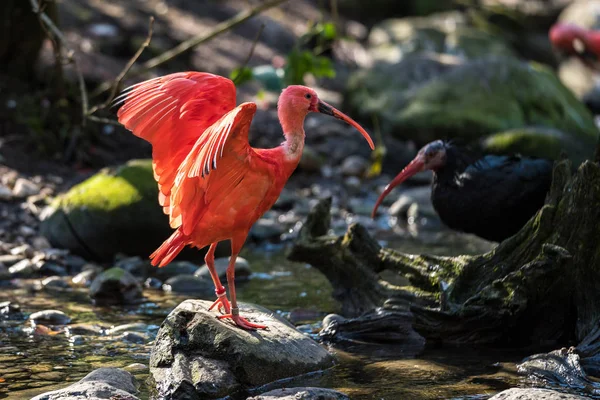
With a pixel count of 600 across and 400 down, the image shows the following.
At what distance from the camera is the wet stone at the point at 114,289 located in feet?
25.5

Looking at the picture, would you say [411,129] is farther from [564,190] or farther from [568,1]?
[568,1]

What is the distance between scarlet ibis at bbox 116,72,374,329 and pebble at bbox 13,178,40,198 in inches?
188

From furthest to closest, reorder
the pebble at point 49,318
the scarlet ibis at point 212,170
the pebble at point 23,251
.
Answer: the pebble at point 23,251
the pebble at point 49,318
the scarlet ibis at point 212,170

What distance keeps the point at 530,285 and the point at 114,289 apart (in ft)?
11.7

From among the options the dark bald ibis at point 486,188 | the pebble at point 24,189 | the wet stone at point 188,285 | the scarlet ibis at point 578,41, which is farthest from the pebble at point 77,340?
the scarlet ibis at point 578,41

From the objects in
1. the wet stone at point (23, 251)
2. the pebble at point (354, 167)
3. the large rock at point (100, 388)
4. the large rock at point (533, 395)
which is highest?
the pebble at point (354, 167)

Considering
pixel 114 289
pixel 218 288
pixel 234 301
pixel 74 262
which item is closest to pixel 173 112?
pixel 218 288

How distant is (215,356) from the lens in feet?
18.0

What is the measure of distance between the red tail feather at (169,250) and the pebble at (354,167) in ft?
23.6

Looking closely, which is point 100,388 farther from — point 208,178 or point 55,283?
point 55,283

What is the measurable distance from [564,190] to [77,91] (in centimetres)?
721

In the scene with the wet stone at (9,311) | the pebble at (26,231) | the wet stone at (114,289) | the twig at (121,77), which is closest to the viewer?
the wet stone at (9,311)

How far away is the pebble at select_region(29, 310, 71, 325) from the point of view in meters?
6.98

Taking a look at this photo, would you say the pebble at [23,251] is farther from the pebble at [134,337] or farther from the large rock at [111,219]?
the pebble at [134,337]
